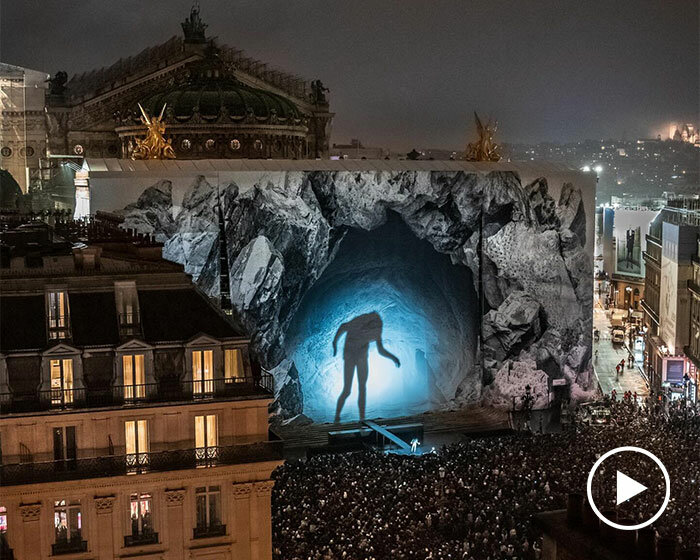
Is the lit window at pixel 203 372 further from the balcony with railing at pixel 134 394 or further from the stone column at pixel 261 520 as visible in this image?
the stone column at pixel 261 520

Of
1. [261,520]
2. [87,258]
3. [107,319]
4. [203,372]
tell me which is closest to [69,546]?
[261,520]


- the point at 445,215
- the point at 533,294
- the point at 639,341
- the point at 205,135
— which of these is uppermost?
the point at 205,135

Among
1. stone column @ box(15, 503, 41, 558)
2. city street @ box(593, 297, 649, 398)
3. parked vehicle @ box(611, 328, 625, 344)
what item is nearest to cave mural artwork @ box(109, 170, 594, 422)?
city street @ box(593, 297, 649, 398)

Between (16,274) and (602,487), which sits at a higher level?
(16,274)

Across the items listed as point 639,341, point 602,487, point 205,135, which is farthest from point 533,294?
point 639,341

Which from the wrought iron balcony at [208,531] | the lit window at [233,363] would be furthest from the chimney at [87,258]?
the wrought iron balcony at [208,531]

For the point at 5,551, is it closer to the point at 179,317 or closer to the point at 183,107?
the point at 179,317

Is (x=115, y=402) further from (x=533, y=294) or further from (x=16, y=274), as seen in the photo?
(x=533, y=294)

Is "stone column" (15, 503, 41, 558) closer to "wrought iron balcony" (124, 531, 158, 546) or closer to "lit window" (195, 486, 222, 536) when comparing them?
"wrought iron balcony" (124, 531, 158, 546)
